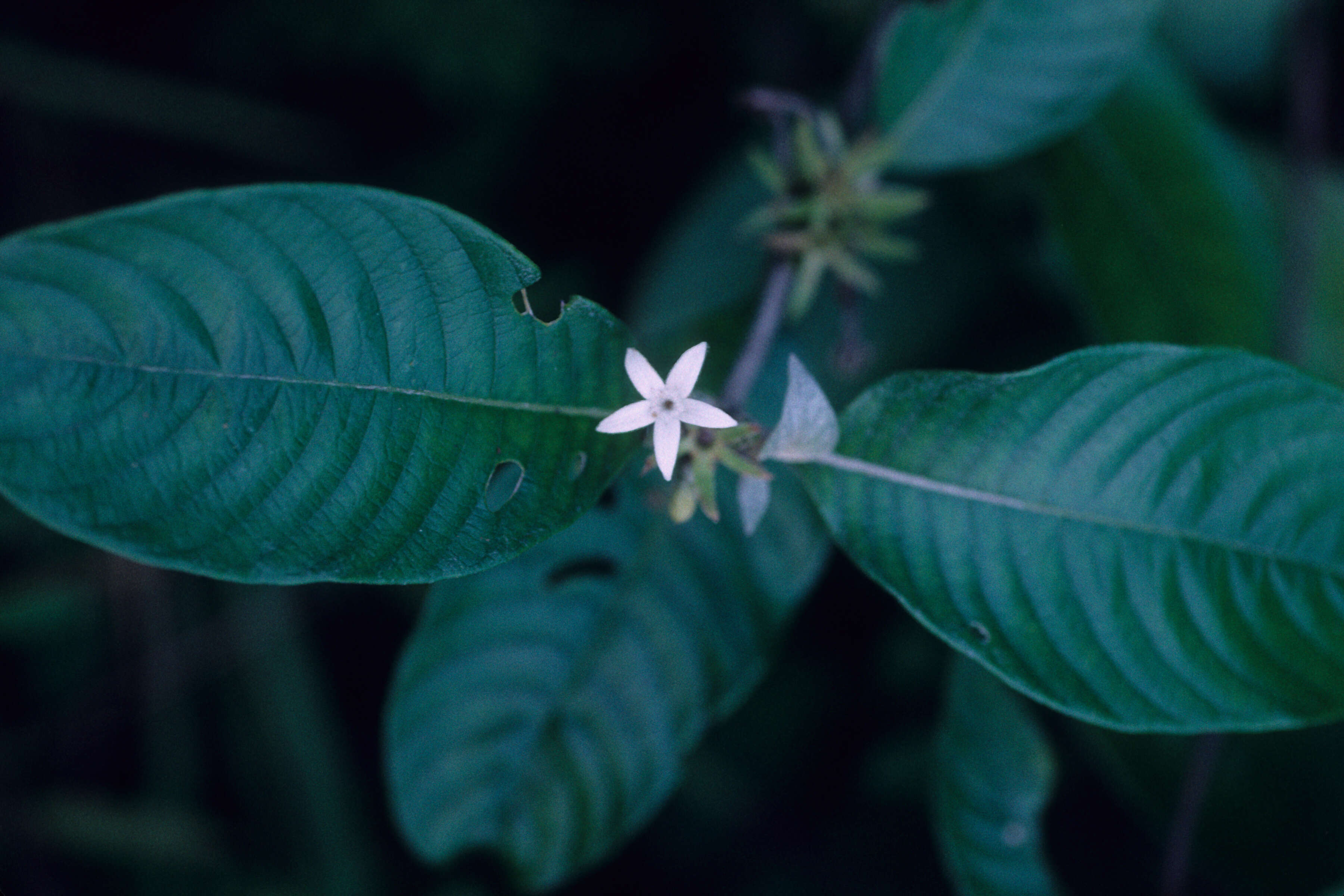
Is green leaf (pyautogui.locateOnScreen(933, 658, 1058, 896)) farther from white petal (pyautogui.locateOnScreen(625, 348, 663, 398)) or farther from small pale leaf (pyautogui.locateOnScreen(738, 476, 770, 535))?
white petal (pyautogui.locateOnScreen(625, 348, 663, 398))

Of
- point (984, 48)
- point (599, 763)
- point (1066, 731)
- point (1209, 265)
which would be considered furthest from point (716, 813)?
point (984, 48)

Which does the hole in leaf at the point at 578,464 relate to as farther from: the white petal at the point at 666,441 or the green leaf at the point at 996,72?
the green leaf at the point at 996,72

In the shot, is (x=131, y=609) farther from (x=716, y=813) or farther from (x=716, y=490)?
(x=716, y=490)

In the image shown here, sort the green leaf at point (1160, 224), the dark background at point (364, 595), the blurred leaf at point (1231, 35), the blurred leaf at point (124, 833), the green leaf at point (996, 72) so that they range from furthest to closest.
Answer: the blurred leaf at point (124, 833)
the dark background at point (364, 595)
the blurred leaf at point (1231, 35)
the green leaf at point (1160, 224)
the green leaf at point (996, 72)

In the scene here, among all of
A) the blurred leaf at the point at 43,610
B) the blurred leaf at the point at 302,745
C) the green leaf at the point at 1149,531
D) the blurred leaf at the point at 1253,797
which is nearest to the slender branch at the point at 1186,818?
the blurred leaf at the point at 1253,797

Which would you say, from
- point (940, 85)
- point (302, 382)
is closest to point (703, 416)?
point (302, 382)

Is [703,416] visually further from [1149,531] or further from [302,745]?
[302,745]
